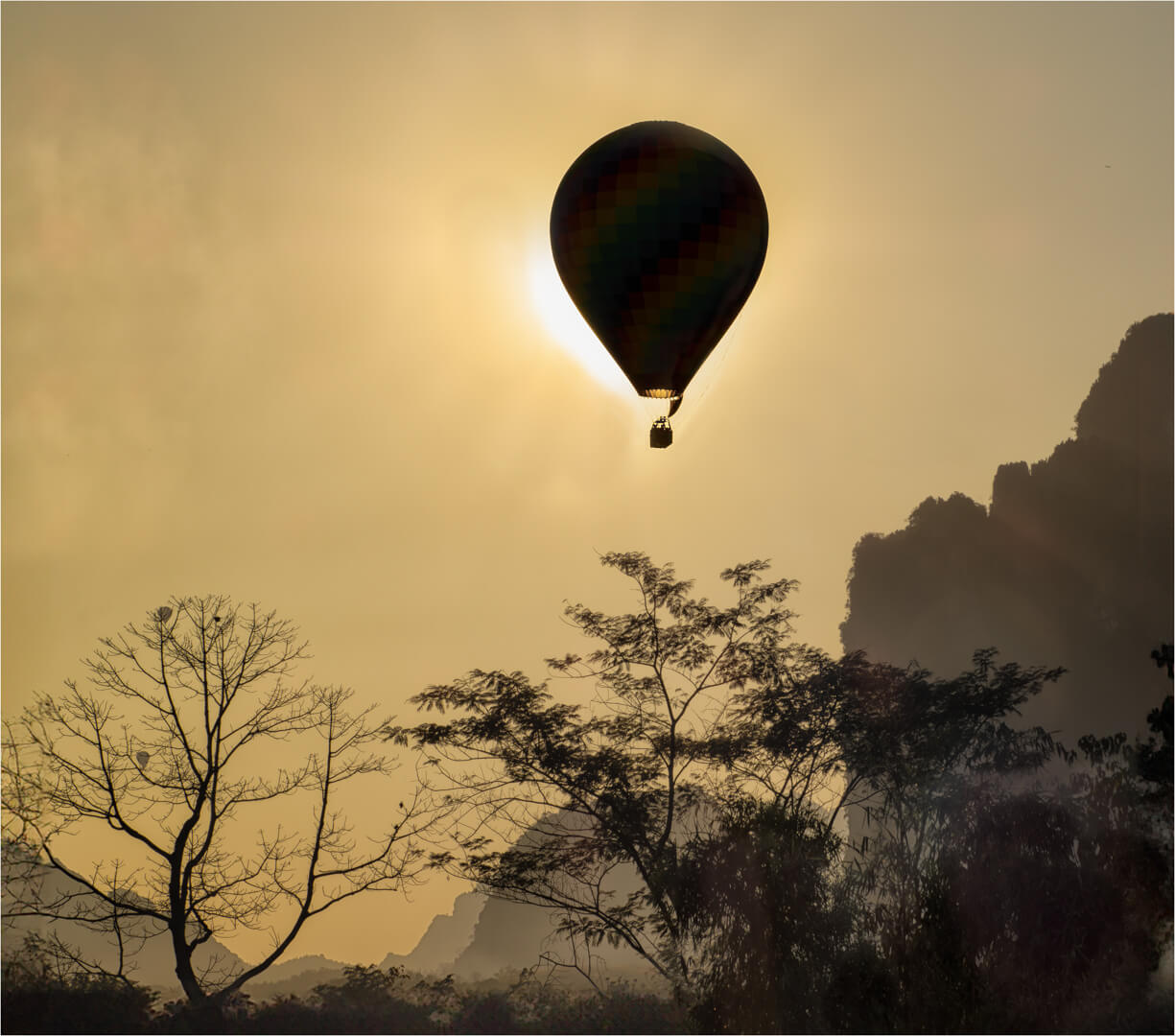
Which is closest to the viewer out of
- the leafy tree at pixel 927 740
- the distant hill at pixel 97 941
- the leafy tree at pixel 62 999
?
the leafy tree at pixel 62 999

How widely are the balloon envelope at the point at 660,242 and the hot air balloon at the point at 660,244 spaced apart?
1 centimetres

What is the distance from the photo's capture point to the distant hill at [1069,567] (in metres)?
43.3

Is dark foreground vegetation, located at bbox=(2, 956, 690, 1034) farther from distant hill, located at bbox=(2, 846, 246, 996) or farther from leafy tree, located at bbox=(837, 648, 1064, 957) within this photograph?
leafy tree, located at bbox=(837, 648, 1064, 957)

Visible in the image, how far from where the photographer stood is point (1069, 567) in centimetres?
4641

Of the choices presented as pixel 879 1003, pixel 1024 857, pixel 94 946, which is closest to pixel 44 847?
pixel 94 946

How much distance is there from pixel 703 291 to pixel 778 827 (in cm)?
669

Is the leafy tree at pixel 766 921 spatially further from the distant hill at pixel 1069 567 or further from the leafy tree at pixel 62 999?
the distant hill at pixel 1069 567

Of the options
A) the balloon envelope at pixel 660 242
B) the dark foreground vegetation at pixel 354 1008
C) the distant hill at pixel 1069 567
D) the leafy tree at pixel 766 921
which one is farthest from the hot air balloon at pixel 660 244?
the distant hill at pixel 1069 567

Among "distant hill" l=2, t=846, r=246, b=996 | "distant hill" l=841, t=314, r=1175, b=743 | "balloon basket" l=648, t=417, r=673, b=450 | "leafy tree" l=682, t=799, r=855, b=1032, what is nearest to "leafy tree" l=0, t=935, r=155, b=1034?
"distant hill" l=2, t=846, r=246, b=996

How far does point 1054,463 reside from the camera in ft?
160

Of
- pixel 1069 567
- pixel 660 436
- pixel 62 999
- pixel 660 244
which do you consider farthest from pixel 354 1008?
pixel 1069 567

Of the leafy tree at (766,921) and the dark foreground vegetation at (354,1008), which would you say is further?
the dark foreground vegetation at (354,1008)

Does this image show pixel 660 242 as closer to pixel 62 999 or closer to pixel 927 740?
pixel 927 740

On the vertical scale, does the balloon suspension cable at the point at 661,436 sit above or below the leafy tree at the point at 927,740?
above
